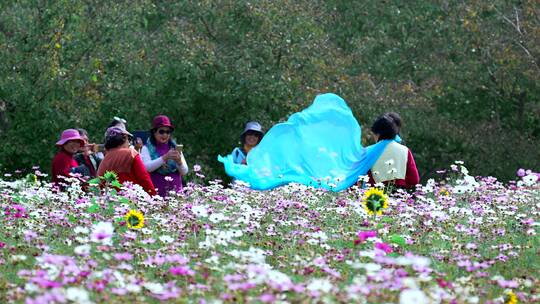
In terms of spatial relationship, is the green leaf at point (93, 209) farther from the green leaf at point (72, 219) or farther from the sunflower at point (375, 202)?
the sunflower at point (375, 202)

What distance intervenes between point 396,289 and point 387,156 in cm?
543

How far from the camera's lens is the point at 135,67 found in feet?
63.2

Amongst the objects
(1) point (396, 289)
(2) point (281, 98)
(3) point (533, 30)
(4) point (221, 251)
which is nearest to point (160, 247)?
(4) point (221, 251)

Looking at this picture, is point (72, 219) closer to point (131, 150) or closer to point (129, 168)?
point (129, 168)

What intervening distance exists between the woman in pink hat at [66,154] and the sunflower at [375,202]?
11.5ft

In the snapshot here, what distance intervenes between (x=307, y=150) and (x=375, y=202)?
4590 millimetres

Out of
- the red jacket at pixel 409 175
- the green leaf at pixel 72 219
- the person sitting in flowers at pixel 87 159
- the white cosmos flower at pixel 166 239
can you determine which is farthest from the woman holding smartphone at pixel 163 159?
the white cosmos flower at pixel 166 239

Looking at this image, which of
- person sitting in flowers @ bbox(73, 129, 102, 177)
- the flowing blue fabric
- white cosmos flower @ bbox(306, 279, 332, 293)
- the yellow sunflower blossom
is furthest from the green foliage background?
white cosmos flower @ bbox(306, 279, 332, 293)

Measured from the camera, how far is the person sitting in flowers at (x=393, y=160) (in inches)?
390

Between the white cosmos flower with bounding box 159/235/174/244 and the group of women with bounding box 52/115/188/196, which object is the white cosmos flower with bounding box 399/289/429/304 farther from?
the group of women with bounding box 52/115/188/196

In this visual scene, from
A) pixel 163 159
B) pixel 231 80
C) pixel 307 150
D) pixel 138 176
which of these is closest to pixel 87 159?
pixel 163 159

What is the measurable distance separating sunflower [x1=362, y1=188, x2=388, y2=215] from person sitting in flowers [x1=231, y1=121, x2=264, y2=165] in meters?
4.72

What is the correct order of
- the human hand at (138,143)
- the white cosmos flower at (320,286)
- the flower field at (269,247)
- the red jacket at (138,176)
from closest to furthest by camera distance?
the white cosmos flower at (320,286) < the flower field at (269,247) < the red jacket at (138,176) < the human hand at (138,143)

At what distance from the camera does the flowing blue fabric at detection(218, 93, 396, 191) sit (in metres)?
11.7
